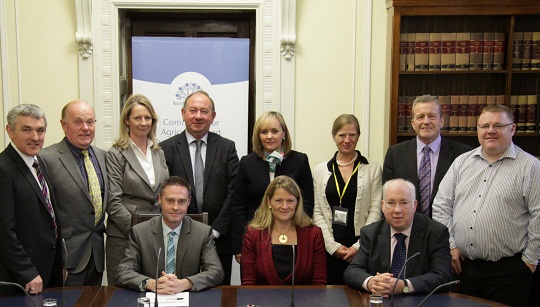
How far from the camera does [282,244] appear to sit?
10.2 ft

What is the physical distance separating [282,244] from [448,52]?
213 centimetres

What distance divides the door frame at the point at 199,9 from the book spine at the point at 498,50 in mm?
1477

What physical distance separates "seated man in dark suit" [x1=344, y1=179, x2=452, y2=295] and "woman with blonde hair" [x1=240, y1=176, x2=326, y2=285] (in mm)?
270

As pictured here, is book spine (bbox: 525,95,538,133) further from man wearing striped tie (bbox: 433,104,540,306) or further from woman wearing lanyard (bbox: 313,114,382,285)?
woman wearing lanyard (bbox: 313,114,382,285)

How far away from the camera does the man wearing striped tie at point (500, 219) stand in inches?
123

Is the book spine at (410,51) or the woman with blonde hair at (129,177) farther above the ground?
the book spine at (410,51)

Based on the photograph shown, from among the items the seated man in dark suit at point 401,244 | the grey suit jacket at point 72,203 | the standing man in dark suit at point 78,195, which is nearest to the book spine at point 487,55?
the seated man in dark suit at point 401,244

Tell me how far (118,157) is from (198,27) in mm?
1702

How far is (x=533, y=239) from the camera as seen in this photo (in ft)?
10.2

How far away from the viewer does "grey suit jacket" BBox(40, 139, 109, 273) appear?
3.19m

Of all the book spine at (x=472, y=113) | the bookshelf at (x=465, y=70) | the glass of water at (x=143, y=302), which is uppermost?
the bookshelf at (x=465, y=70)

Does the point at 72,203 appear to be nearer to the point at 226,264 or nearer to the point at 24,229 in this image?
the point at 24,229

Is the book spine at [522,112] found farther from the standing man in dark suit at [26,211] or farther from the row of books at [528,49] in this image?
the standing man in dark suit at [26,211]

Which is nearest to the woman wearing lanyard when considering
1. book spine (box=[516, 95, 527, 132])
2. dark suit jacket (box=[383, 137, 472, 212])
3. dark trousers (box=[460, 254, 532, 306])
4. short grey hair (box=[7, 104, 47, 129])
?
dark suit jacket (box=[383, 137, 472, 212])
